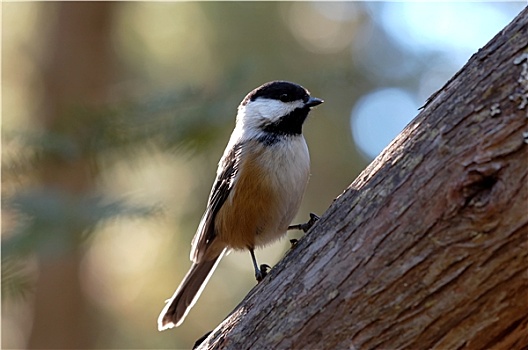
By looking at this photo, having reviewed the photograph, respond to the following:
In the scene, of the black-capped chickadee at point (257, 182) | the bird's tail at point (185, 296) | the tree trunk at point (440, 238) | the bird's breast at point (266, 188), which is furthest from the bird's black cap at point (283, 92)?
the tree trunk at point (440, 238)

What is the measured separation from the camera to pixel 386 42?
161 inches

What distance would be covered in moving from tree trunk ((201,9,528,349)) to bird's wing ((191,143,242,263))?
3.21ft

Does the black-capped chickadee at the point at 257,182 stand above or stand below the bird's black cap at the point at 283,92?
below

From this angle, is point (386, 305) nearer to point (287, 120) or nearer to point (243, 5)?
point (287, 120)

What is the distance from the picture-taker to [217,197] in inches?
93.1

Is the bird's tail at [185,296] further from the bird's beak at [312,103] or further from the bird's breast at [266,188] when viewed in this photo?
the bird's beak at [312,103]

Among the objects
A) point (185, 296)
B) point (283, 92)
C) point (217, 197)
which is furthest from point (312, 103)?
point (185, 296)

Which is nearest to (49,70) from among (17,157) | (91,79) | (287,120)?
(91,79)

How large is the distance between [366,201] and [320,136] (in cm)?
265

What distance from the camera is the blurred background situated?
105 inches

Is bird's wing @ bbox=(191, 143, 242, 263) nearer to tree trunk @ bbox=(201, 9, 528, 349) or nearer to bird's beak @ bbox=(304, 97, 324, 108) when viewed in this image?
bird's beak @ bbox=(304, 97, 324, 108)

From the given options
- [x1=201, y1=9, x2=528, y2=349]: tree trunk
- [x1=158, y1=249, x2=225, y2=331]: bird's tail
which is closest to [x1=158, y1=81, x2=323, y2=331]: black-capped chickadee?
[x1=158, y1=249, x2=225, y2=331]: bird's tail

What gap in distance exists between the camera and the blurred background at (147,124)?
8.76 feet

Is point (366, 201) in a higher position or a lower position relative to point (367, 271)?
higher
